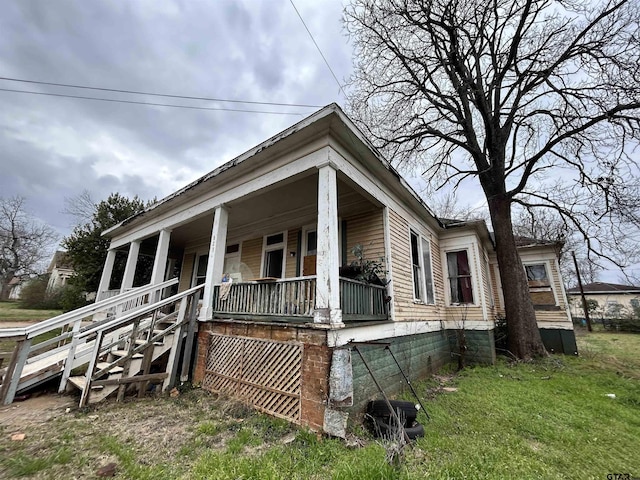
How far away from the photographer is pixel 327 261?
3.91 m

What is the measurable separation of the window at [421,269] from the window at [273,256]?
12.6 ft

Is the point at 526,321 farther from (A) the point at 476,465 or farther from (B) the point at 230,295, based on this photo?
(B) the point at 230,295

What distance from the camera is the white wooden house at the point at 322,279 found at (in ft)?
12.8

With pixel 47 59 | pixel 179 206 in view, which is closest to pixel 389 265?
pixel 179 206

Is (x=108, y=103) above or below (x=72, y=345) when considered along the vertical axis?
above

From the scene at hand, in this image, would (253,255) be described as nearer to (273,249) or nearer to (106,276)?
(273,249)

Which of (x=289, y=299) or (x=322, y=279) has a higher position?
(x=322, y=279)

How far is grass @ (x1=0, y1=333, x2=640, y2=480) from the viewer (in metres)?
2.63

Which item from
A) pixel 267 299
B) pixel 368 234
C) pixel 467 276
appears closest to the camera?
pixel 267 299

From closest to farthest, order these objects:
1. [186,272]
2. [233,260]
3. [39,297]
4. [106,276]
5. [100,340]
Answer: [100,340] → [233,260] → [106,276] → [186,272] → [39,297]

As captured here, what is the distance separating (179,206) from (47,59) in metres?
6.74

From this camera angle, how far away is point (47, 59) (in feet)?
27.6

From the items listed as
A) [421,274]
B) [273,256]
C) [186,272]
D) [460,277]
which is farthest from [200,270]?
[460,277]

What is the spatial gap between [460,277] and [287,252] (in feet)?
19.4
